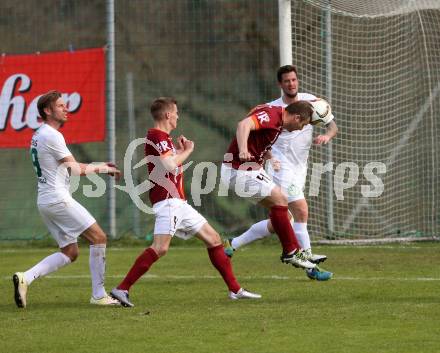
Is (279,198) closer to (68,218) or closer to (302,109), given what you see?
(302,109)

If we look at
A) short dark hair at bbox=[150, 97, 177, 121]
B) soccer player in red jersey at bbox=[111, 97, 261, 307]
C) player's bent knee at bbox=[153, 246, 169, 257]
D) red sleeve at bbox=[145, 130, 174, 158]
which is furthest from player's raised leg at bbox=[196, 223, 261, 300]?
short dark hair at bbox=[150, 97, 177, 121]

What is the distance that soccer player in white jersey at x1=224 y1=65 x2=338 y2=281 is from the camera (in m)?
11.7

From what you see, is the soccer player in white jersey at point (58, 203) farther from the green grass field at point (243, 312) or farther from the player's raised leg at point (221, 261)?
the player's raised leg at point (221, 261)

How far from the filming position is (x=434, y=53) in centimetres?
1648

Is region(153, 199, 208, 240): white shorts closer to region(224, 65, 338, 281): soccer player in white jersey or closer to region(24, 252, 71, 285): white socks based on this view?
region(24, 252, 71, 285): white socks

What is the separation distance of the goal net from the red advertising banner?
10.2 ft

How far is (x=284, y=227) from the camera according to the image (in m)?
10.8

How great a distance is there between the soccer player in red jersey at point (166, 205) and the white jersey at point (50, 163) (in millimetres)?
751

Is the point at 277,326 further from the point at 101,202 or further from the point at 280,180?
the point at 101,202

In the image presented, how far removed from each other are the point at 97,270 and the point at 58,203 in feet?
2.19

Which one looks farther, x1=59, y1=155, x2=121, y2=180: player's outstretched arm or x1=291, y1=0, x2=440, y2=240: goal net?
x1=291, y1=0, x2=440, y2=240: goal net

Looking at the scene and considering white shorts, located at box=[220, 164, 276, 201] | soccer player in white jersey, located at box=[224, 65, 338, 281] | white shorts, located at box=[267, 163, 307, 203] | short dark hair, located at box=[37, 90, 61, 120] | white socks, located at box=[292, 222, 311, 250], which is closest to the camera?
short dark hair, located at box=[37, 90, 61, 120]

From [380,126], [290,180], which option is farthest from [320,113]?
[380,126]

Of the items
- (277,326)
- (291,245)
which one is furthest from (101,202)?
(277,326)
